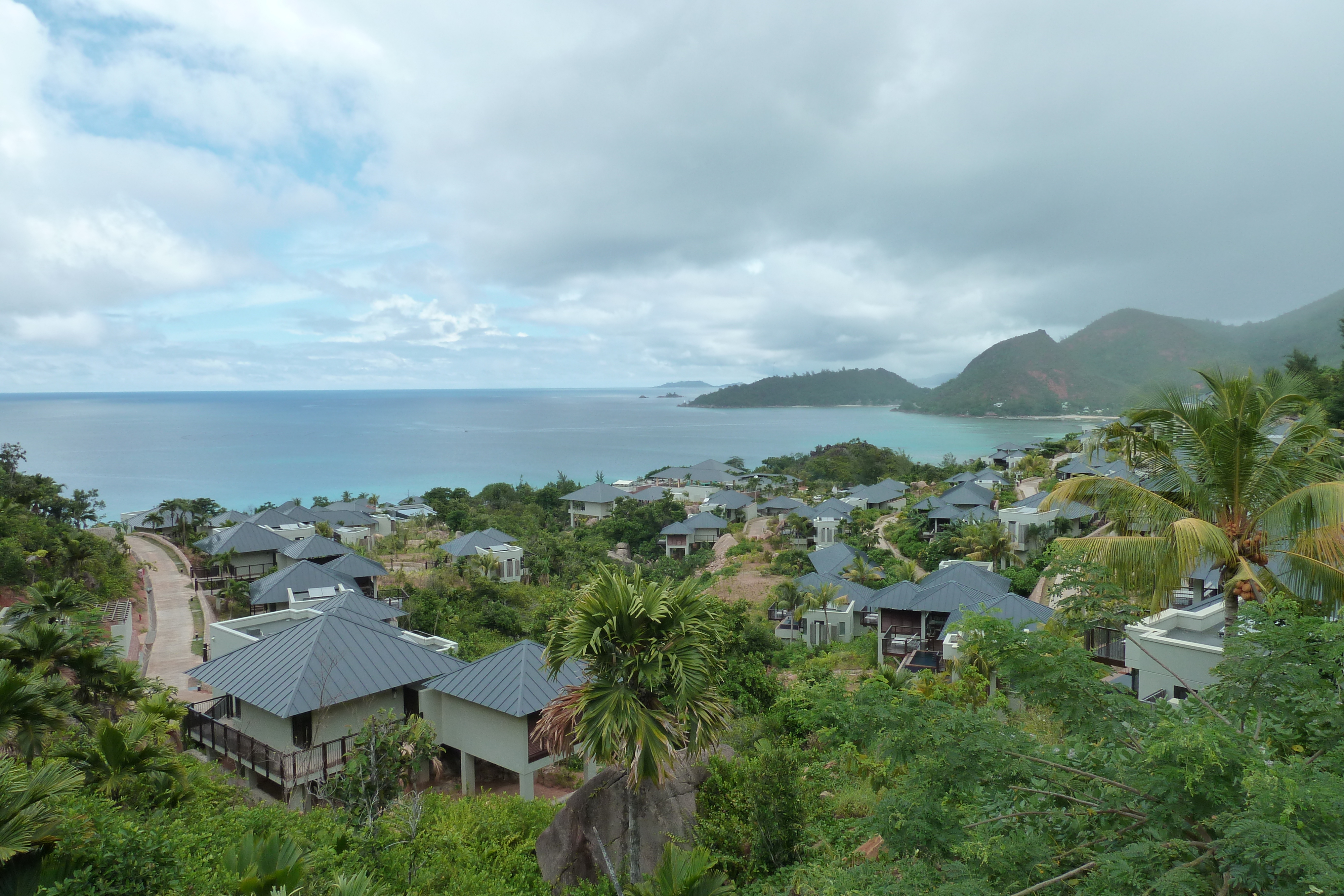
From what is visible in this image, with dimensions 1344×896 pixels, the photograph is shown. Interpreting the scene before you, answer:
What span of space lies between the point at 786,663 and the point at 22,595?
24.1m

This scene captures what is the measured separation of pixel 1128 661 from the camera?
53.2 ft

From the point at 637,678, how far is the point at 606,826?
3.45 metres

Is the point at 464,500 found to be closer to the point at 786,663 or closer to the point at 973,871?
the point at 786,663

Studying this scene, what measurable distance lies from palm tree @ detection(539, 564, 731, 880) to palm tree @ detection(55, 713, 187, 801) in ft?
16.4

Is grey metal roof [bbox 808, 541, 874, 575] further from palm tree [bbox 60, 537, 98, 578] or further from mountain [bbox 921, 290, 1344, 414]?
mountain [bbox 921, 290, 1344, 414]

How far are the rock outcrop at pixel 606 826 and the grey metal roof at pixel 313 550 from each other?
24.8 m

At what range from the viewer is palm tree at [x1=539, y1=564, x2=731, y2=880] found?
8727 mm

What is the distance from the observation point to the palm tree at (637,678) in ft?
28.6

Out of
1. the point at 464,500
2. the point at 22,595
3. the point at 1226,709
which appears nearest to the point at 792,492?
the point at 464,500

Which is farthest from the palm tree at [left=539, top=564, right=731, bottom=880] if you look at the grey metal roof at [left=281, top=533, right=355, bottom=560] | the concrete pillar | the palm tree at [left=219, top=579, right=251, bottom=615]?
the grey metal roof at [left=281, top=533, right=355, bottom=560]

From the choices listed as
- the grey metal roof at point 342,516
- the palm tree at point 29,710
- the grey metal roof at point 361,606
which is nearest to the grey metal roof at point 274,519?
the grey metal roof at point 342,516

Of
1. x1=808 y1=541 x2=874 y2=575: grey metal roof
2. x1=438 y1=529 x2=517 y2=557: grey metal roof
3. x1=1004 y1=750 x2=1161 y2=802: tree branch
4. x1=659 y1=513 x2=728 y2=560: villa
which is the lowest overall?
x1=659 y1=513 x2=728 y2=560: villa

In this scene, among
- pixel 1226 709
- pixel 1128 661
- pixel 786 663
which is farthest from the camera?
pixel 786 663

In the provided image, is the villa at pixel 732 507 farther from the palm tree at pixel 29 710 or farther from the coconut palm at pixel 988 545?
the palm tree at pixel 29 710
